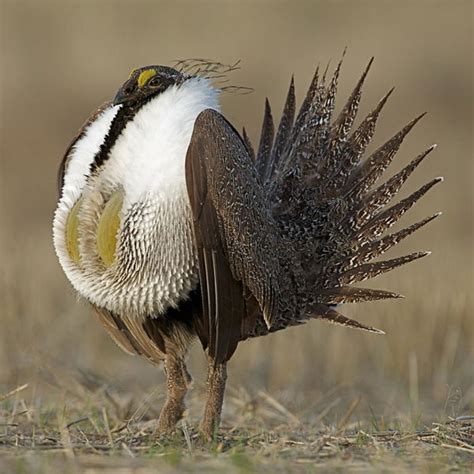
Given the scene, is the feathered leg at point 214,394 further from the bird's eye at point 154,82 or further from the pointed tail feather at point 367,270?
the bird's eye at point 154,82

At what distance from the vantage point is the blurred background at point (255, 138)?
7.06 metres

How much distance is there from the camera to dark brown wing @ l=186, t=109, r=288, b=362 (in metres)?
4.29

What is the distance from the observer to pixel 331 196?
5246mm

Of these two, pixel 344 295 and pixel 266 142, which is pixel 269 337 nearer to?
pixel 266 142

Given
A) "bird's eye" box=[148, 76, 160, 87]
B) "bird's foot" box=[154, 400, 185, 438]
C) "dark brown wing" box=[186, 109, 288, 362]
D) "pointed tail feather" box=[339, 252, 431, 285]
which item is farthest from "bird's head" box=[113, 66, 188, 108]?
"bird's foot" box=[154, 400, 185, 438]

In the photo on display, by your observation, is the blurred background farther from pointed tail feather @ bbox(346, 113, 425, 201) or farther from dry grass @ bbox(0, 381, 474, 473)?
pointed tail feather @ bbox(346, 113, 425, 201)

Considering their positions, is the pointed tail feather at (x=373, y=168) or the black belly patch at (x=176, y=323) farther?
the pointed tail feather at (x=373, y=168)

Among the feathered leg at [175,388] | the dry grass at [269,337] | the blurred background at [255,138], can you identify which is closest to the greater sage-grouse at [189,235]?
the feathered leg at [175,388]

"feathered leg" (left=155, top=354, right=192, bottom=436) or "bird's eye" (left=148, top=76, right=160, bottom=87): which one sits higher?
"bird's eye" (left=148, top=76, right=160, bottom=87)

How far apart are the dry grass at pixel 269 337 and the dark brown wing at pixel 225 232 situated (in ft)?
1.59

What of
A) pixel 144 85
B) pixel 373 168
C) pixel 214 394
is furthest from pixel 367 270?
pixel 144 85

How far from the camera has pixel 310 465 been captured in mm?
3982

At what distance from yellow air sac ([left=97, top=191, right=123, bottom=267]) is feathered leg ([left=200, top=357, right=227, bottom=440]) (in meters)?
0.61

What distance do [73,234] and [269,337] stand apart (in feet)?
→ 10.7
